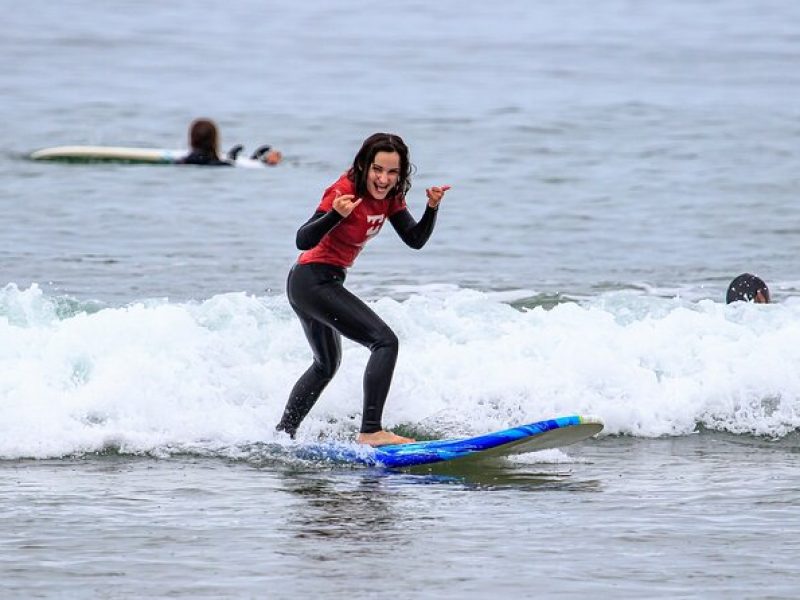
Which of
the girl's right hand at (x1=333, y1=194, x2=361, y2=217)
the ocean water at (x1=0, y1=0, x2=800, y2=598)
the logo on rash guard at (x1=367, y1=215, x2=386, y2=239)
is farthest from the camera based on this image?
the logo on rash guard at (x1=367, y1=215, x2=386, y2=239)

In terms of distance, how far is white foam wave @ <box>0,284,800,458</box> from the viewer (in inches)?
368

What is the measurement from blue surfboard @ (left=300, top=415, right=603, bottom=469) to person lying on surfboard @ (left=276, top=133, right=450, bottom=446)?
9 cm

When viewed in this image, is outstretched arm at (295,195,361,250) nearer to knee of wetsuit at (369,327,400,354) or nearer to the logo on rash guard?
the logo on rash guard

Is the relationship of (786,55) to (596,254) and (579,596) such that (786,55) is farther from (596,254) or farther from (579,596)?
(579,596)

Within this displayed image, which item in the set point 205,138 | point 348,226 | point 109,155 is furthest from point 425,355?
point 109,155

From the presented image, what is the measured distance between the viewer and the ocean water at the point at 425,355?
6512 mm

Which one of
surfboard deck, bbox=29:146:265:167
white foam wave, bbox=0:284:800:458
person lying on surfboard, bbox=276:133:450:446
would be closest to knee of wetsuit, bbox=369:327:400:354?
person lying on surfboard, bbox=276:133:450:446

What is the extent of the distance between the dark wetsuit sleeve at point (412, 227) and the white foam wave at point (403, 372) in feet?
4.85

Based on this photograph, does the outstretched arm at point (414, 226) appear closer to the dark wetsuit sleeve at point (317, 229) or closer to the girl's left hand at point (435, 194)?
the girl's left hand at point (435, 194)

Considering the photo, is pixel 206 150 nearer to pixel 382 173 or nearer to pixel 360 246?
pixel 360 246

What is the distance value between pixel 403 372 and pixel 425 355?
431 mm

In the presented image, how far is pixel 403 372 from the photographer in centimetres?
1028

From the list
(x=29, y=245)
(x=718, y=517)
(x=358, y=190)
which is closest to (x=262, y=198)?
(x=29, y=245)

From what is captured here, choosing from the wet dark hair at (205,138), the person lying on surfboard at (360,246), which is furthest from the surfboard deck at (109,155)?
the person lying on surfboard at (360,246)
